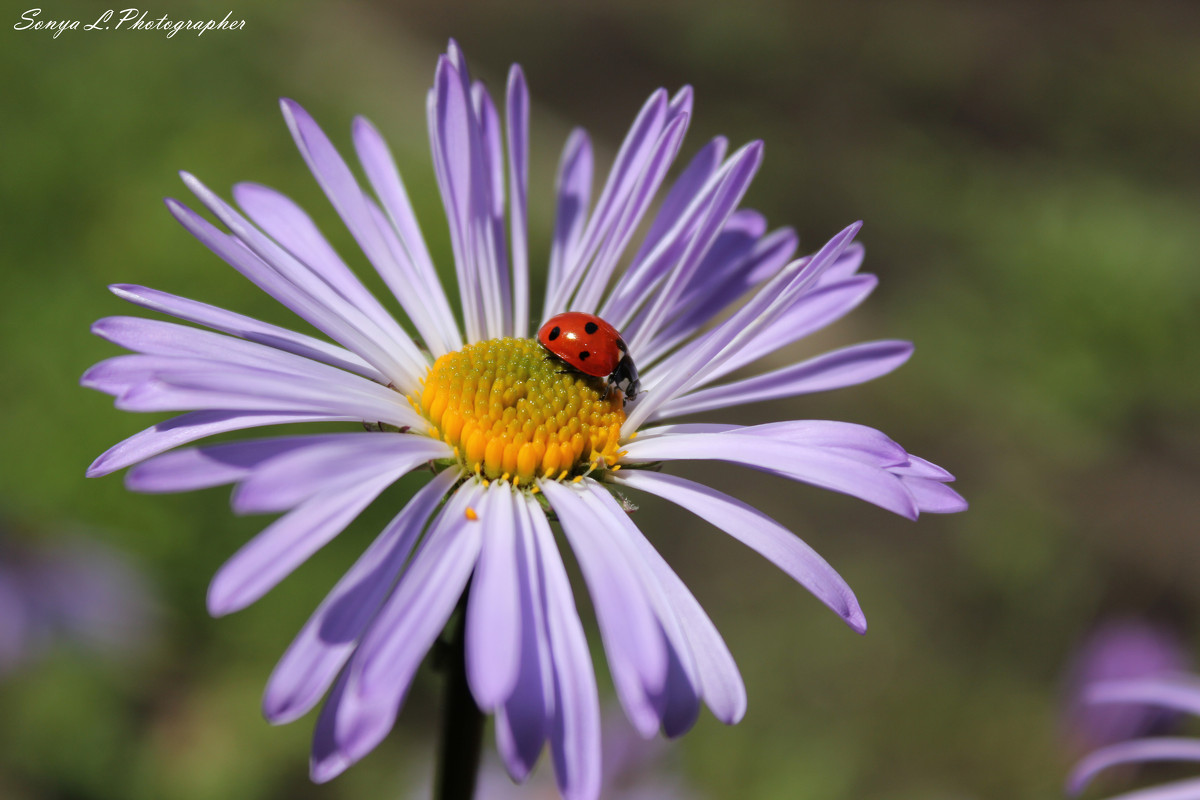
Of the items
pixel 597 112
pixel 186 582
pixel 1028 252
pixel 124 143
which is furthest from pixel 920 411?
pixel 124 143

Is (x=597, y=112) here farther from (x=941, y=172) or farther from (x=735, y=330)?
(x=735, y=330)

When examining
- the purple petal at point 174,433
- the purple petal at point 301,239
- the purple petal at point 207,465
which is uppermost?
the purple petal at point 301,239

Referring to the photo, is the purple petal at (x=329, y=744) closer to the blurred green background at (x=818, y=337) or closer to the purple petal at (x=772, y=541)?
the purple petal at (x=772, y=541)

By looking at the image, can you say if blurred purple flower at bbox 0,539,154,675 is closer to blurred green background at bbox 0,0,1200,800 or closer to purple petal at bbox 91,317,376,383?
blurred green background at bbox 0,0,1200,800

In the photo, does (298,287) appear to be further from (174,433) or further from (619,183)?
(619,183)

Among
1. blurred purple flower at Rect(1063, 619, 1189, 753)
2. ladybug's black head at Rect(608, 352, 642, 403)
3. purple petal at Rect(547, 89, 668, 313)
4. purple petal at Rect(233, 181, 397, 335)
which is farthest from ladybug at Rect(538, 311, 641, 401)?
blurred purple flower at Rect(1063, 619, 1189, 753)

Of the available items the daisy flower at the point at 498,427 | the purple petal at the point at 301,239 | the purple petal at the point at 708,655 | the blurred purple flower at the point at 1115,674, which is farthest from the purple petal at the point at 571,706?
the blurred purple flower at the point at 1115,674

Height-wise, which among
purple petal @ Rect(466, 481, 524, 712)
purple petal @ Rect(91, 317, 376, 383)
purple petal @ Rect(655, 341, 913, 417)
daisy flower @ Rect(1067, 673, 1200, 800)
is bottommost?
daisy flower @ Rect(1067, 673, 1200, 800)

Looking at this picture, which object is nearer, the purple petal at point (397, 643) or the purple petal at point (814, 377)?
the purple petal at point (397, 643)
